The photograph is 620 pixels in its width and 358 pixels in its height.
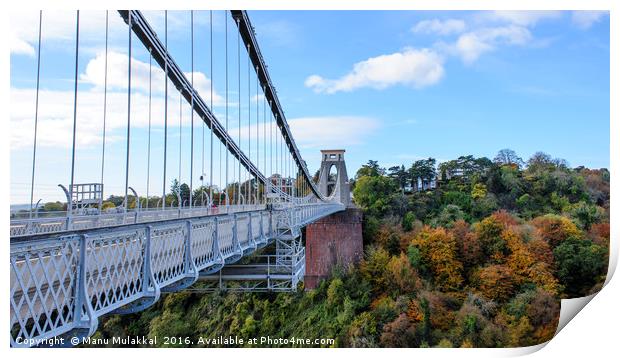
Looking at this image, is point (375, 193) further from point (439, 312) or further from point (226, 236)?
point (226, 236)

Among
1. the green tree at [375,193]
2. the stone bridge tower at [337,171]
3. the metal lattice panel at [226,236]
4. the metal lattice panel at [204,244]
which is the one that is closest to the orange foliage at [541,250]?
the green tree at [375,193]

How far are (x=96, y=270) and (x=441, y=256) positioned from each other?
547 inches

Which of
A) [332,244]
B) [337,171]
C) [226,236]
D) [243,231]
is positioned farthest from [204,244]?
[337,171]

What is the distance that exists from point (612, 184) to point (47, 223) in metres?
8.96

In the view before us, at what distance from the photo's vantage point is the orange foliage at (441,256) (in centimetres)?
1553

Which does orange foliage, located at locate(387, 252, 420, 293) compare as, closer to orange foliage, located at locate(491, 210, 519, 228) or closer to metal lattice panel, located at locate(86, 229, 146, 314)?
orange foliage, located at locate(491, 210, 519, 228)

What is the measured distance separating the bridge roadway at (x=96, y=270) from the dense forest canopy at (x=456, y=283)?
7142 millimetres

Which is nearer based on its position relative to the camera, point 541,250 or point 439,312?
point 439,312

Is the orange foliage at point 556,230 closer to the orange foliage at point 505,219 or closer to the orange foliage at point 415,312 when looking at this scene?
the orange foliage at point 505,219

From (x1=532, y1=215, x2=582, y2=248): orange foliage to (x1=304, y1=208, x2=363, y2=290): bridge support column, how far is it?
19.6 ft

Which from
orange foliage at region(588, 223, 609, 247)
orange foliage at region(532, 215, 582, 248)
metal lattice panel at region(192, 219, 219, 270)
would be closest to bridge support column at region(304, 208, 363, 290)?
orange foliage at region(532, 215, 582, 248)

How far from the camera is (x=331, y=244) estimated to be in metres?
18.3

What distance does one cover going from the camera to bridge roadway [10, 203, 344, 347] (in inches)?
109
